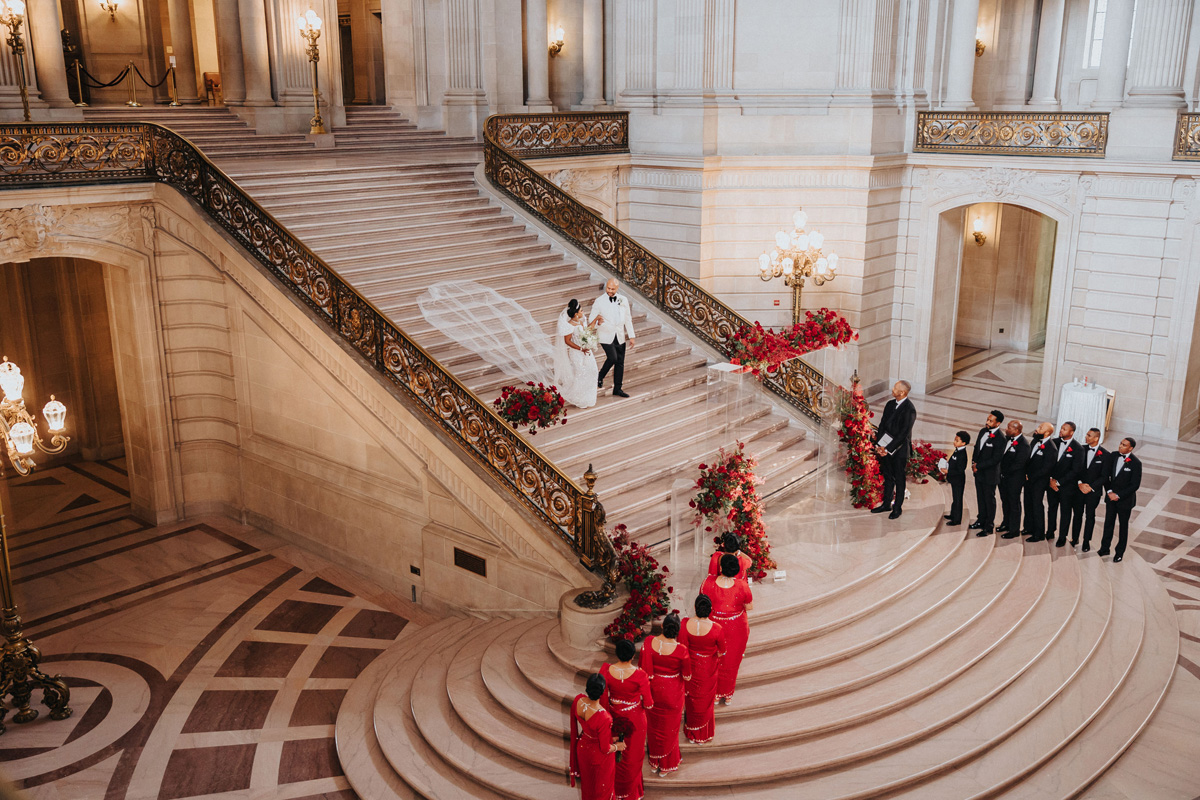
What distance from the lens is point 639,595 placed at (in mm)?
8422

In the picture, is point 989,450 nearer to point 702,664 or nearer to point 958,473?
point 958,473

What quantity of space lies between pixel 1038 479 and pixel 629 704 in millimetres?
6161

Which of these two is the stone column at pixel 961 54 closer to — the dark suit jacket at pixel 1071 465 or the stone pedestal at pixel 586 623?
the dark suit jacket at pixel 1071 465

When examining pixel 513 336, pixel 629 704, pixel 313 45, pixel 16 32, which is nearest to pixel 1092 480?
pixel 629 704

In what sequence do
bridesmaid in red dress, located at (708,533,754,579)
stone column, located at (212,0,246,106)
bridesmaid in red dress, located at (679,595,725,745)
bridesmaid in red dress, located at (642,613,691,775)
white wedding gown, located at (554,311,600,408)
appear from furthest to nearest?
stone column, located at (212,0,246,106) → white wedding gown, located at (554,311,600,408) → bridesmaid in red dress, located at (708,533,754,579) → bridesmaid in red dress, located at (679,595,725,745) → bridesmaid in red dress, located at (642,613,691,775)

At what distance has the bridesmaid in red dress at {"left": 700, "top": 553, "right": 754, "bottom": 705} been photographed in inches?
302

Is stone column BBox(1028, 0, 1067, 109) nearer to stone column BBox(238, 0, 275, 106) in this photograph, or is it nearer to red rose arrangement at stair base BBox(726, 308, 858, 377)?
red rose arrangement at stair base BBox(726, 308, 858, 377)

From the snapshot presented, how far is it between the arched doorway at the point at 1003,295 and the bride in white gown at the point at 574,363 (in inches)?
405

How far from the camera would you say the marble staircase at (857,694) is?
293 inches

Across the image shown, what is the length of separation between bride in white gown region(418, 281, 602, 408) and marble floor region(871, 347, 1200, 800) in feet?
17.1

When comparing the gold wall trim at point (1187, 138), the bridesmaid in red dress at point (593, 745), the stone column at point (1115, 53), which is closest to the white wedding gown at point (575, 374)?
the bridesmaid in red dress at point (593, 745)

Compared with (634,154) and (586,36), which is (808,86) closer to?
(634,154)

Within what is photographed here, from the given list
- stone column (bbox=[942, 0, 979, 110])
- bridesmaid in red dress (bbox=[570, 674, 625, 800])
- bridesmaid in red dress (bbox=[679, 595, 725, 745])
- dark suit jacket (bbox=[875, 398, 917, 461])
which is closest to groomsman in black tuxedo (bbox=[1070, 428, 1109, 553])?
dark suit jacket (bbox=[875, 398, 917, 461])

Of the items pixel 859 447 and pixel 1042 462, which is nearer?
pixel 1042 462
